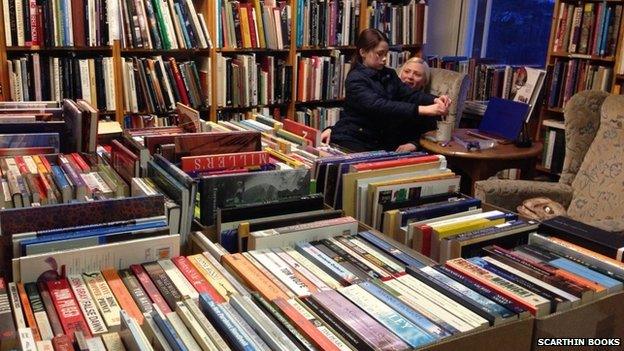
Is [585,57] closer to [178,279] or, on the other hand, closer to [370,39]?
[370,39]

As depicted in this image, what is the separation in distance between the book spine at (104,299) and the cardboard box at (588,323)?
2.76 ft

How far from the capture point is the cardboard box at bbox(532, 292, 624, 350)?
3.85 ft

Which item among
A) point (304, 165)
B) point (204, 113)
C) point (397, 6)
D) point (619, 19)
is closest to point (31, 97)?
point (204, 113)

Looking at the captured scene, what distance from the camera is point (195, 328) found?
1.05 m

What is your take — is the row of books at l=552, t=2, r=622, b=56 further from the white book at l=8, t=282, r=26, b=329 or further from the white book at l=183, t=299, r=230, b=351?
the white book at l=8, t=282, r=26, b=329

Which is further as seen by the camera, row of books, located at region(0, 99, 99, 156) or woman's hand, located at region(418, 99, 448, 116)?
woman's hand, located at region(418, 99, 448, 116)

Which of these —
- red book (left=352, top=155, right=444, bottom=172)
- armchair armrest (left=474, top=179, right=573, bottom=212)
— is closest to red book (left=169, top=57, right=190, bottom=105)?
armchair armrest (left=474, top=179, right=573, bottom=212)

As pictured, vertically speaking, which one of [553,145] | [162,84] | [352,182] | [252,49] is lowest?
[553,145]

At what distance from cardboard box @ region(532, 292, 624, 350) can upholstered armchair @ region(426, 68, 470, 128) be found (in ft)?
7.33

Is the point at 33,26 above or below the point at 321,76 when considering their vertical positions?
above

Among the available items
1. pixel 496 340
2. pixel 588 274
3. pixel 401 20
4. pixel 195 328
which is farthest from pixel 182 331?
pixel 401 20

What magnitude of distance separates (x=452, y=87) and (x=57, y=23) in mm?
2338

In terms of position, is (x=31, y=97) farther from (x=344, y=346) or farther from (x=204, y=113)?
(x=344, y=346)

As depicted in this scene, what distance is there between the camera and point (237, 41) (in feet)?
12.5
